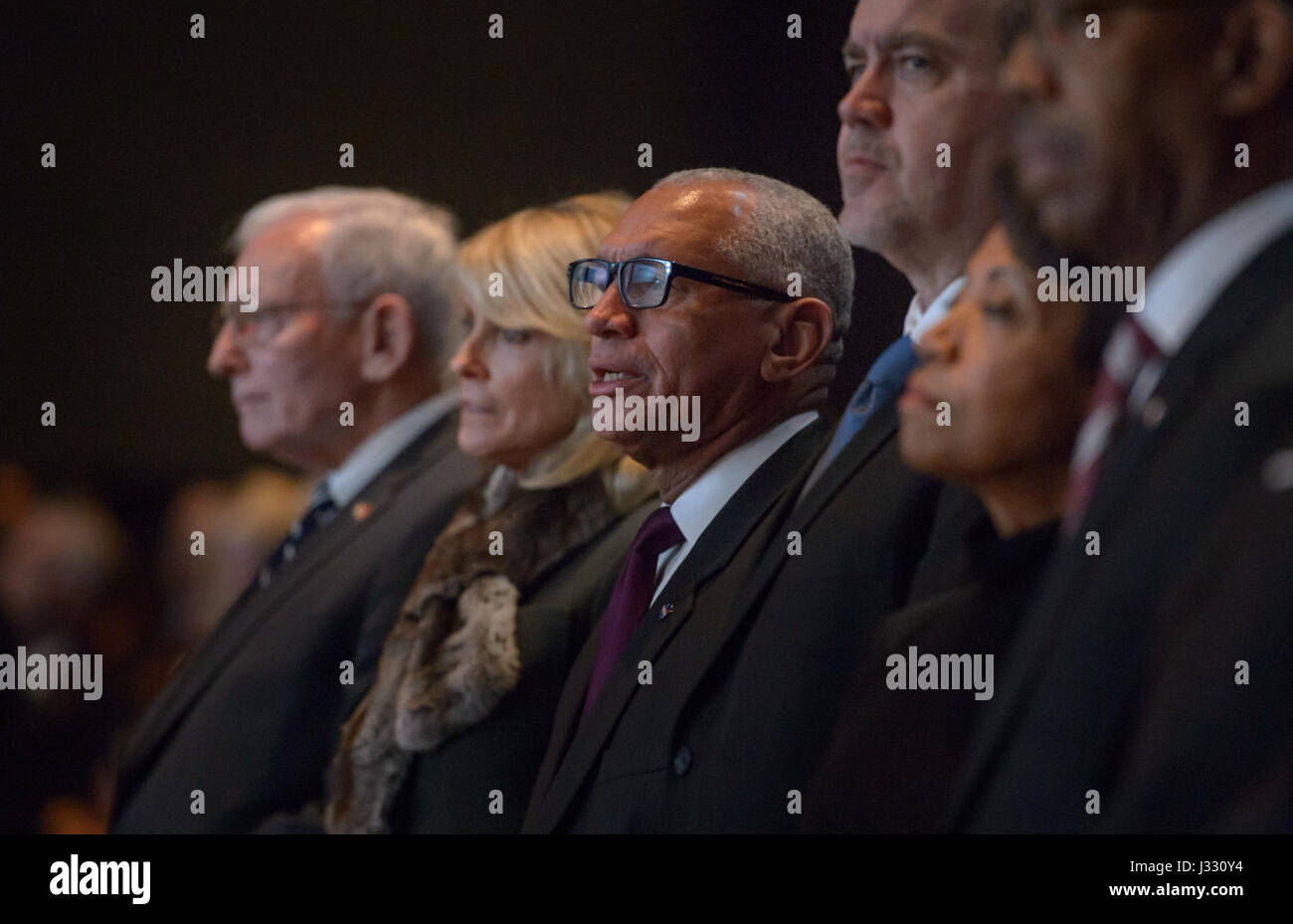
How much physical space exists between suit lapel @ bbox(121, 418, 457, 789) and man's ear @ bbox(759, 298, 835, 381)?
101 centimetres

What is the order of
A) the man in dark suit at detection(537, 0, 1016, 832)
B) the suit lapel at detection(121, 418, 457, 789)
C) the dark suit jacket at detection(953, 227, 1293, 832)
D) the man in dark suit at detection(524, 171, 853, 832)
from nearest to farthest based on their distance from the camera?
the dark suit jacket at detection(953, 227, 1293, 832) → the man in dark suit at detection(537, 0, 1016, 832) → the man in dark suit at detection(524, 171, 853, 832) → the suit lapel at detection(121, 418, 457, 789)

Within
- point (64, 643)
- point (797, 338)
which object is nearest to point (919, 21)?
point (797, 338)

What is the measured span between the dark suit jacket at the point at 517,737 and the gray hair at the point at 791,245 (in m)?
0.47

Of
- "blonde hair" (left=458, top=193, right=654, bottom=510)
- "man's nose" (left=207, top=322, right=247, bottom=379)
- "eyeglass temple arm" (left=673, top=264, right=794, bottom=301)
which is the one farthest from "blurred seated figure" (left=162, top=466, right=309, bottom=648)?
Result: "eyeglass temple arm" (left=673, top=264, right=794, bottom=301)

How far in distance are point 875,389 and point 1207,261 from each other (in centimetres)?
63

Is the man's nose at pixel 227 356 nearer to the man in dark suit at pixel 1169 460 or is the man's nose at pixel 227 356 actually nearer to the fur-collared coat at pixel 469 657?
the fur-collared coat at pixel 469 657

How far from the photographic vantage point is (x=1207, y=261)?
154 centimetres

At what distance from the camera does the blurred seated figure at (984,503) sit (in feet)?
5.81

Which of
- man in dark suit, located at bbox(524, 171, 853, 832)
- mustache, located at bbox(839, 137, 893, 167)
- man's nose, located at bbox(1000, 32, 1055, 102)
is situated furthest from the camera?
man in dark suit, located at bbox(524, 171, 853, 832)

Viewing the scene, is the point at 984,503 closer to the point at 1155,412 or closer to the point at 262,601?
the point at 1155,412

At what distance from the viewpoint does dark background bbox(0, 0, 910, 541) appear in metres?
2.81

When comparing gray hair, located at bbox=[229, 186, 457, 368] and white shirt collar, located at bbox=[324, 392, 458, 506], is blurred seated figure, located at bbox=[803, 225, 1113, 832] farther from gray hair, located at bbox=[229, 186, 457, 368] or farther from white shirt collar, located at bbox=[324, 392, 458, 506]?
gray hair, located at bbox=[229, 186, 457, 368]
